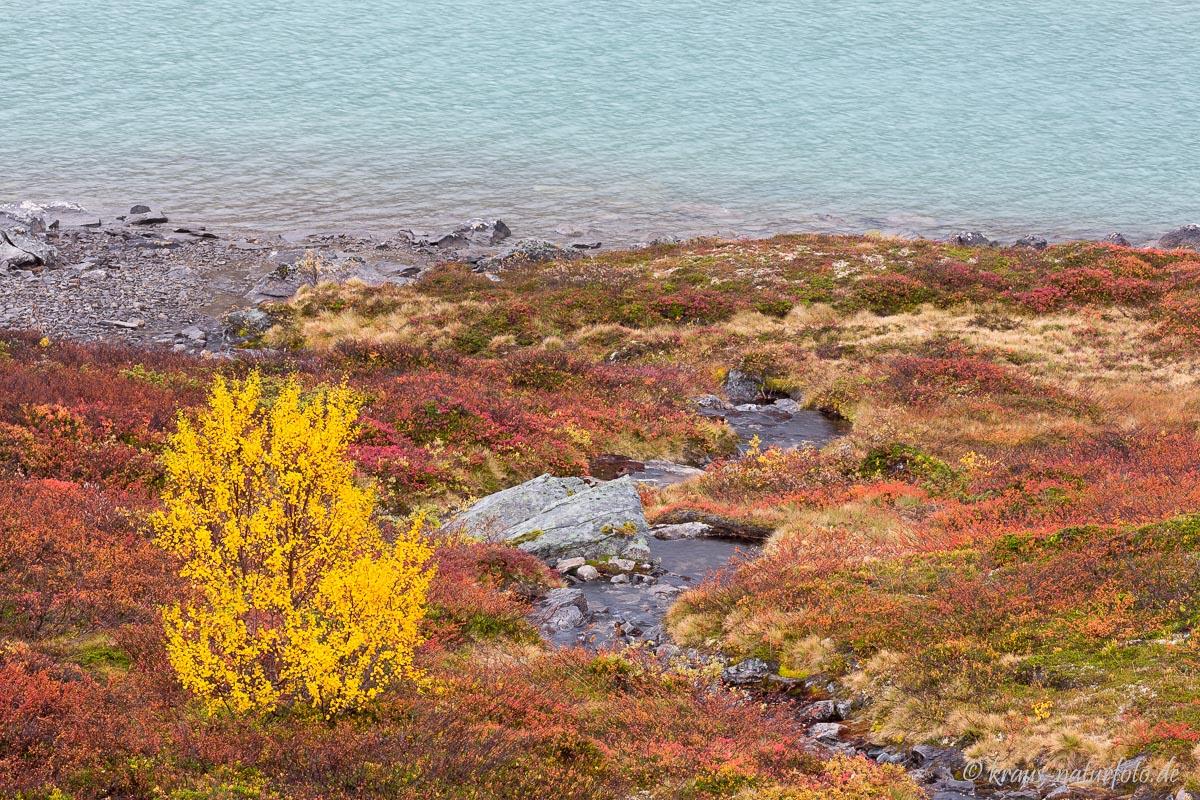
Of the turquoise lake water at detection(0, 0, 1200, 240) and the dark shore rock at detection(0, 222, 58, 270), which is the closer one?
the dark shore rock at detection(0, 222, 58, 270)

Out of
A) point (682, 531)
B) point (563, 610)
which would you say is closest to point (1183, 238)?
point (682, 531)

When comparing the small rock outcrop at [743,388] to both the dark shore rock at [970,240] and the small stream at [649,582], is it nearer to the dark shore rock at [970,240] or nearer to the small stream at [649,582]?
the small stream at [649,582]

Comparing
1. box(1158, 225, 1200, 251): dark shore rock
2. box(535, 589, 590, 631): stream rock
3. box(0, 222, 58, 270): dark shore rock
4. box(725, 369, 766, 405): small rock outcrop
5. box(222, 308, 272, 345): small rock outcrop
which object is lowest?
box(725, 369, 766, 405): small rock outcrop

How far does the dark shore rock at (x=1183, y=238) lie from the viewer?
184 feet

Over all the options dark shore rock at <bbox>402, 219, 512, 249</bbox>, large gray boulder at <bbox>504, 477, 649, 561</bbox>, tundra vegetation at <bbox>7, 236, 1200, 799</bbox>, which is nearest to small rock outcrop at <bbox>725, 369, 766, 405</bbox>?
tundra vegetation at <bbox>7, 236, 1200, 799</bbox>

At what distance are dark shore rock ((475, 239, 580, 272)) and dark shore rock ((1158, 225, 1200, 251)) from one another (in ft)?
120

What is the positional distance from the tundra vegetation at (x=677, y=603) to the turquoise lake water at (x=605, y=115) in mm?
32185

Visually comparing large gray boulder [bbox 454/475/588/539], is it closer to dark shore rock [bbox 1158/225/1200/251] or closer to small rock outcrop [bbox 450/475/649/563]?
small rock outcrop [bbox 450/475/649/563]

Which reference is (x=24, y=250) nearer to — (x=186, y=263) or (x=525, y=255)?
(x=186, y=263)

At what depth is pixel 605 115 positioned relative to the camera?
8638 cm

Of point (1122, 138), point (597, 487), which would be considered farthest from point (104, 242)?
point (1122, 138)

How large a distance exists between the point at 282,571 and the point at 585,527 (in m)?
8.91

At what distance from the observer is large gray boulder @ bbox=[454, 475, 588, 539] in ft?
61.1

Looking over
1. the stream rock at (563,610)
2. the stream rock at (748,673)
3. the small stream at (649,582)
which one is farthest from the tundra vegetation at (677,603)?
the small stream at (649,582)
